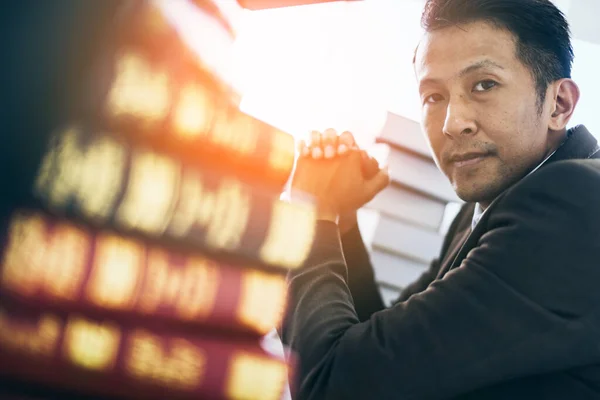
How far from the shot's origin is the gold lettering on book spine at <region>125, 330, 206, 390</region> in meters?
0.66

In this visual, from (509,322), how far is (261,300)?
0.39m

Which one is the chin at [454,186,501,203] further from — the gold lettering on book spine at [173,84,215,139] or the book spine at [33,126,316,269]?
the gold lettering on book spine at [173,84,215,139]

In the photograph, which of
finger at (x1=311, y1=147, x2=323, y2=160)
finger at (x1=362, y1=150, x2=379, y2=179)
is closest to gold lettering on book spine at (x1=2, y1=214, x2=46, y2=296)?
finger at (x1=311, y1=147, x2=323, y2=160)

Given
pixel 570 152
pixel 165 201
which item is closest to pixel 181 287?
pixel 165 201

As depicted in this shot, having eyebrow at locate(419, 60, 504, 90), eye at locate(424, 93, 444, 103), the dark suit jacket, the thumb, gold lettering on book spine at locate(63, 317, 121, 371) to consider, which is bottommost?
gold lettering on book spine at locate(63, 317, 121, 371)

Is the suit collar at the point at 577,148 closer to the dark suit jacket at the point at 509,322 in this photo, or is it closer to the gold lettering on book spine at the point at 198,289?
the dark suit jacket at the point at 509,322

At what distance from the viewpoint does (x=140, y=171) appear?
2.05 ft

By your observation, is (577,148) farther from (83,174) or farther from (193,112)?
(83,174)

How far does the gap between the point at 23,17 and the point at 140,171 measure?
216 mm

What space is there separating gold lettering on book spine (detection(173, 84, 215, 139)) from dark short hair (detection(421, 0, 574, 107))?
16.7 inches

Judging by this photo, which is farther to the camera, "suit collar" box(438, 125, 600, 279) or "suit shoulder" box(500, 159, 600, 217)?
"suit collar" box(438, 125, 600, 279)

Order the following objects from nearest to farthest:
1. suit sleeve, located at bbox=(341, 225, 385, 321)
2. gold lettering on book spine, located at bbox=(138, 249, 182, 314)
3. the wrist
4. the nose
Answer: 1. gold lettering on book spine, located at bbox=(138, 249, 182, 314)
2. the nose
3. the wrist
4. suit sleeve, located at bbox=(341, 225, 385, 321)

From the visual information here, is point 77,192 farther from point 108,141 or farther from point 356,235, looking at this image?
point 356,235

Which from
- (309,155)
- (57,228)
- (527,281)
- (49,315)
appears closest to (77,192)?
(57,228)
